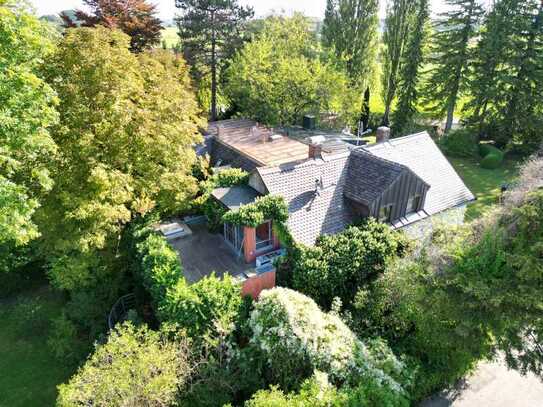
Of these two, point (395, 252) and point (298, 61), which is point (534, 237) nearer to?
point (395, 252)

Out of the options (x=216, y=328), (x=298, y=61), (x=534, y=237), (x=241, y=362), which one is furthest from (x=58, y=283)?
(x=298, y=61)

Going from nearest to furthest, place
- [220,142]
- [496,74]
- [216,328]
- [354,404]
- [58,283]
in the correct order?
[354,404] < [216,328] < [58,283] < [220,142] < [496,74]

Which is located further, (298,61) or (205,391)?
(298,61)

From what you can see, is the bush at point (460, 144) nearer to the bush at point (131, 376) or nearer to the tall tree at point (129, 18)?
the tall tree at point (129, 18)

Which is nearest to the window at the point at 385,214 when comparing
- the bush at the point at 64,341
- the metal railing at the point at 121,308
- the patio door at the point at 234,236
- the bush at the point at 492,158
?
the patio door at the point at 234,236

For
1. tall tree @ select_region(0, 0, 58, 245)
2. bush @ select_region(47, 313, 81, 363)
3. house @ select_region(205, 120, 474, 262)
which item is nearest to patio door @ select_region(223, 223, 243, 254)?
house @ select_region(205, 120, 474, 262)

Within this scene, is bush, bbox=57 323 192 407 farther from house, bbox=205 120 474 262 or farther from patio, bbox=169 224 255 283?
house, bbox=205 120 474 262
